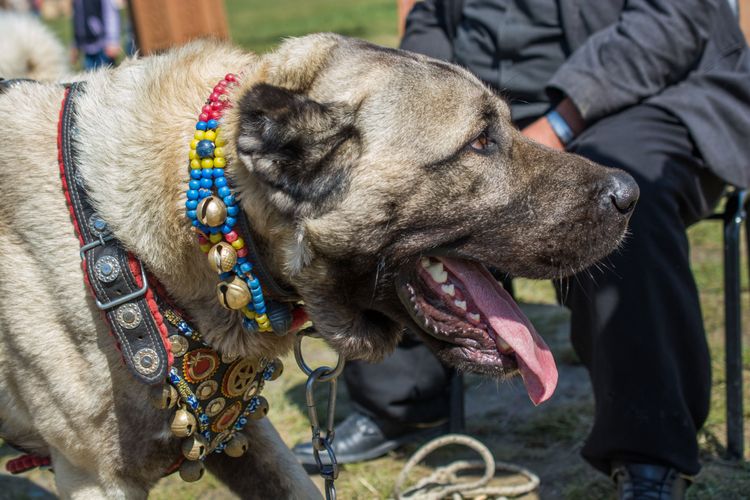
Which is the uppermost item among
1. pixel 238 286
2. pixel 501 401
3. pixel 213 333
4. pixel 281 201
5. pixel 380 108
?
pixel 380 108

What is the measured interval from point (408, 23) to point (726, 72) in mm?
1395

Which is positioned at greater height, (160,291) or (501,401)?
(160,291)

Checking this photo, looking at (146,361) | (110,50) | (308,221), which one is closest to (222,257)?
(308,221)

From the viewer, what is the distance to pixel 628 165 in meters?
2.98

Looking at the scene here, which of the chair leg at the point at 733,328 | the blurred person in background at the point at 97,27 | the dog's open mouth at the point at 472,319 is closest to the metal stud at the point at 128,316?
the dog's open mouth at the point at 472,319

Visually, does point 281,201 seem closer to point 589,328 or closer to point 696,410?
point 589,328

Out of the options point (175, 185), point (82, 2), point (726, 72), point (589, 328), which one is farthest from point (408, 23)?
point (82, 2)

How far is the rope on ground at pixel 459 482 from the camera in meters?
3.22

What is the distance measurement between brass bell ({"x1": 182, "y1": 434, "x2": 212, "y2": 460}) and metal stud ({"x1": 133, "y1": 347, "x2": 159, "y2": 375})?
0.26 m

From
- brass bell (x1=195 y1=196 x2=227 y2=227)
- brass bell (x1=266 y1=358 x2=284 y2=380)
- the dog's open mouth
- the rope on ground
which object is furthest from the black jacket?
brass bell (x1=195 y1=196 x2=227 y2=227)

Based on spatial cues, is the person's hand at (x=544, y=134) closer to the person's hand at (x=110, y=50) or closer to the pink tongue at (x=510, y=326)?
the pink tongue at (x=510, y=326)

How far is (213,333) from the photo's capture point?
2.33 meters

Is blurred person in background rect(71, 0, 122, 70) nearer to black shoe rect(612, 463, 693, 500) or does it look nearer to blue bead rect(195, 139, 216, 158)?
blue bead rect(195, 139, 216, 158)

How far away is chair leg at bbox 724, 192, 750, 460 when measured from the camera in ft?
10.8
